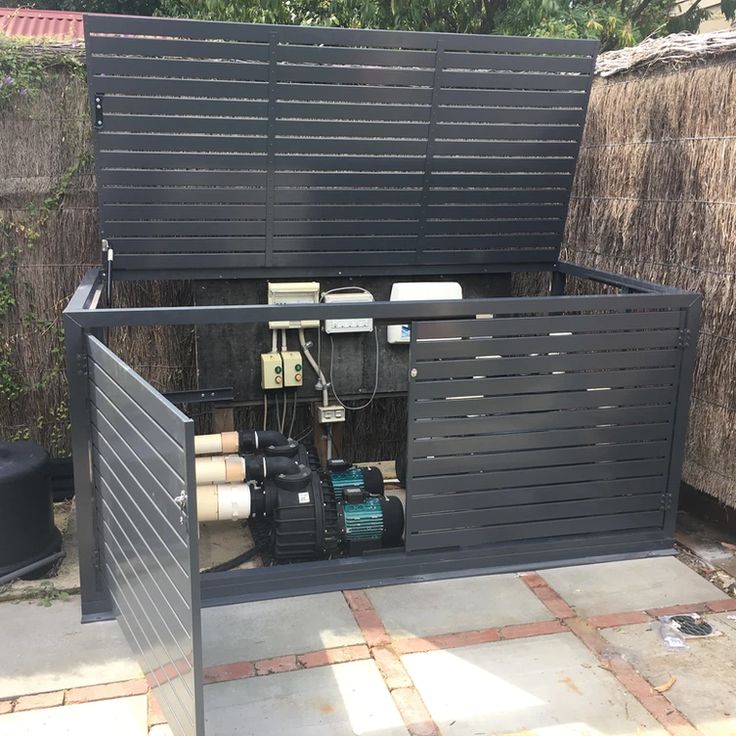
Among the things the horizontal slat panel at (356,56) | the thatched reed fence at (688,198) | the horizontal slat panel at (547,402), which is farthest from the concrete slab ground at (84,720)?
the thatched reed fence at (688,198)

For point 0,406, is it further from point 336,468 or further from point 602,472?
point 602,472

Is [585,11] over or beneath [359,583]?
over

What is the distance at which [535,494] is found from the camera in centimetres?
349

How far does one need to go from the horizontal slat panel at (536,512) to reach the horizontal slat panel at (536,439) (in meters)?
0.29

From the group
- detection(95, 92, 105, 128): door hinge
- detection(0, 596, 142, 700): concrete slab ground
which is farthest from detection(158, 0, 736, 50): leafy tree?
detection(0, 596, 142, 700): concrete slab ground

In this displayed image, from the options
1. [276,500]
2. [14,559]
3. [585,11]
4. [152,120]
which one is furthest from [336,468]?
[585,11]

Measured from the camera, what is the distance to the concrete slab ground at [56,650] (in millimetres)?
2740

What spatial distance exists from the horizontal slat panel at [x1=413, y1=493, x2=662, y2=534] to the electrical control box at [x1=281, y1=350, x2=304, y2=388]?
1185 millimetres

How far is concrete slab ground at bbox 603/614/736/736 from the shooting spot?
259 cm

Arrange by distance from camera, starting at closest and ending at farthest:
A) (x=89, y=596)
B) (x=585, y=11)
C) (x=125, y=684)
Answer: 1. (x=125, y=684)
2. (x=89, y=596)
3. (x=585, y=11)

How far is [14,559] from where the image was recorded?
3416 mm

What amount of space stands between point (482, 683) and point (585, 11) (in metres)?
6.10

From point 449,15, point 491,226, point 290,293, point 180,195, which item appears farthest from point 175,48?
point 449,15

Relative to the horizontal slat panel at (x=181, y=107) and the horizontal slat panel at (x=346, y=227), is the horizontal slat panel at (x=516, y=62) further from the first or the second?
the horizontal slat panel at (x=181, y=107)
